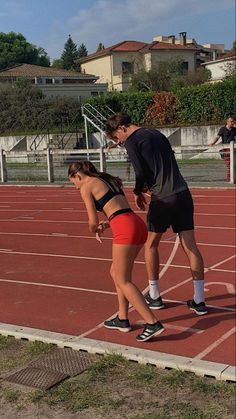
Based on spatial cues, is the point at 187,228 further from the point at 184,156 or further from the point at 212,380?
the point at 184,156

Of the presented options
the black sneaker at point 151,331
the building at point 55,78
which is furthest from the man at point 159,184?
the building at point 55,78

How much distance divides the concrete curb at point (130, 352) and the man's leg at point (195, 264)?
93cm

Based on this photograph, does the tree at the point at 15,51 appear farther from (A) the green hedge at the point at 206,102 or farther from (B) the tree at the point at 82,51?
(A) the green hedge at the point at 206,102

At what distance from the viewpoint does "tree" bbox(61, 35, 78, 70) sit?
103125 millimetres

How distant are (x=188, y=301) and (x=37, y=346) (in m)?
1.52

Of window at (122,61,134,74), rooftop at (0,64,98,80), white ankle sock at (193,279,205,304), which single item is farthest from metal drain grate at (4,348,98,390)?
rooftop at (0,64,98,80)

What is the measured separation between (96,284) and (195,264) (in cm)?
172

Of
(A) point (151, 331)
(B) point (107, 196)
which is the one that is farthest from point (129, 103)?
(A) point (151, 331)

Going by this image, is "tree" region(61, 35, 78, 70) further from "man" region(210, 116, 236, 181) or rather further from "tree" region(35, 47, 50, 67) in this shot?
"man" region(210, 116, 236, 181)

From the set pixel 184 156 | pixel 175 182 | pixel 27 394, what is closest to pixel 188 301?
pixel 175 182

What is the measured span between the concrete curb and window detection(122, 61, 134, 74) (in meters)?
59.0

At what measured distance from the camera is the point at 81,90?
193 ft

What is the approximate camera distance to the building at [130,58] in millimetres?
62906

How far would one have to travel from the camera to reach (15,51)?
88250 millimetres
